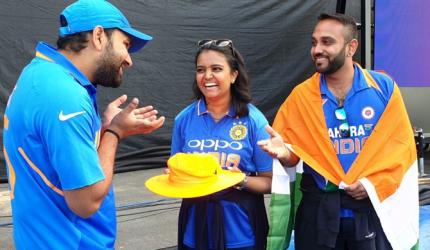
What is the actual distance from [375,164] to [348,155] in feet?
0.43

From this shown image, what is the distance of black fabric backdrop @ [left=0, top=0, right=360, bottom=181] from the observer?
6.41 meters

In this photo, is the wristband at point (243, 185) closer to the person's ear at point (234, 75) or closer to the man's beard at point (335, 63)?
the person's ear at point (234, 75)

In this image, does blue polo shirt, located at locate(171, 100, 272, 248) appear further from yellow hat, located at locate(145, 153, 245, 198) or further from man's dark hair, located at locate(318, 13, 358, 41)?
man's dark hair, located at locate(318, 13, 358, 41)

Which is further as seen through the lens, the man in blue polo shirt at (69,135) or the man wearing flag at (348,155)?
the man wearing flag at (348,155)

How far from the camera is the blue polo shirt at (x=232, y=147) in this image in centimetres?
241

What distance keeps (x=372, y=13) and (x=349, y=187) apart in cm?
516

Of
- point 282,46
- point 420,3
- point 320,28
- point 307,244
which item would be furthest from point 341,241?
point 282,46

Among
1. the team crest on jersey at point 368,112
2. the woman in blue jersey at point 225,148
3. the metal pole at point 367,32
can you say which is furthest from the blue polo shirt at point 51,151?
the metal pole at point 367,32

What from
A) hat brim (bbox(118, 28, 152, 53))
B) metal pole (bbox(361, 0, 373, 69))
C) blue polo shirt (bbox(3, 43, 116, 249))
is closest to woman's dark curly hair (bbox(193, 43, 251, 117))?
hat brim (bbox(118, 28, 152, 53))

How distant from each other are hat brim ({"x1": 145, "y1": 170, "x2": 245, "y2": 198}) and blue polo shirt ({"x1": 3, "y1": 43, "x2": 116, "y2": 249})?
0.64 meters

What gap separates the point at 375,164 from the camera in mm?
2363

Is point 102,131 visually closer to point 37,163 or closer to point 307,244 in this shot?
point 37,163

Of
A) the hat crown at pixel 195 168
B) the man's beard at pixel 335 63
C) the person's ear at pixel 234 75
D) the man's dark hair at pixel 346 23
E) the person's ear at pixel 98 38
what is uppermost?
the man's dark hair at pixel 346 23

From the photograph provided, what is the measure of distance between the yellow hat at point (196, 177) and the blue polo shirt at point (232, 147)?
108mm
